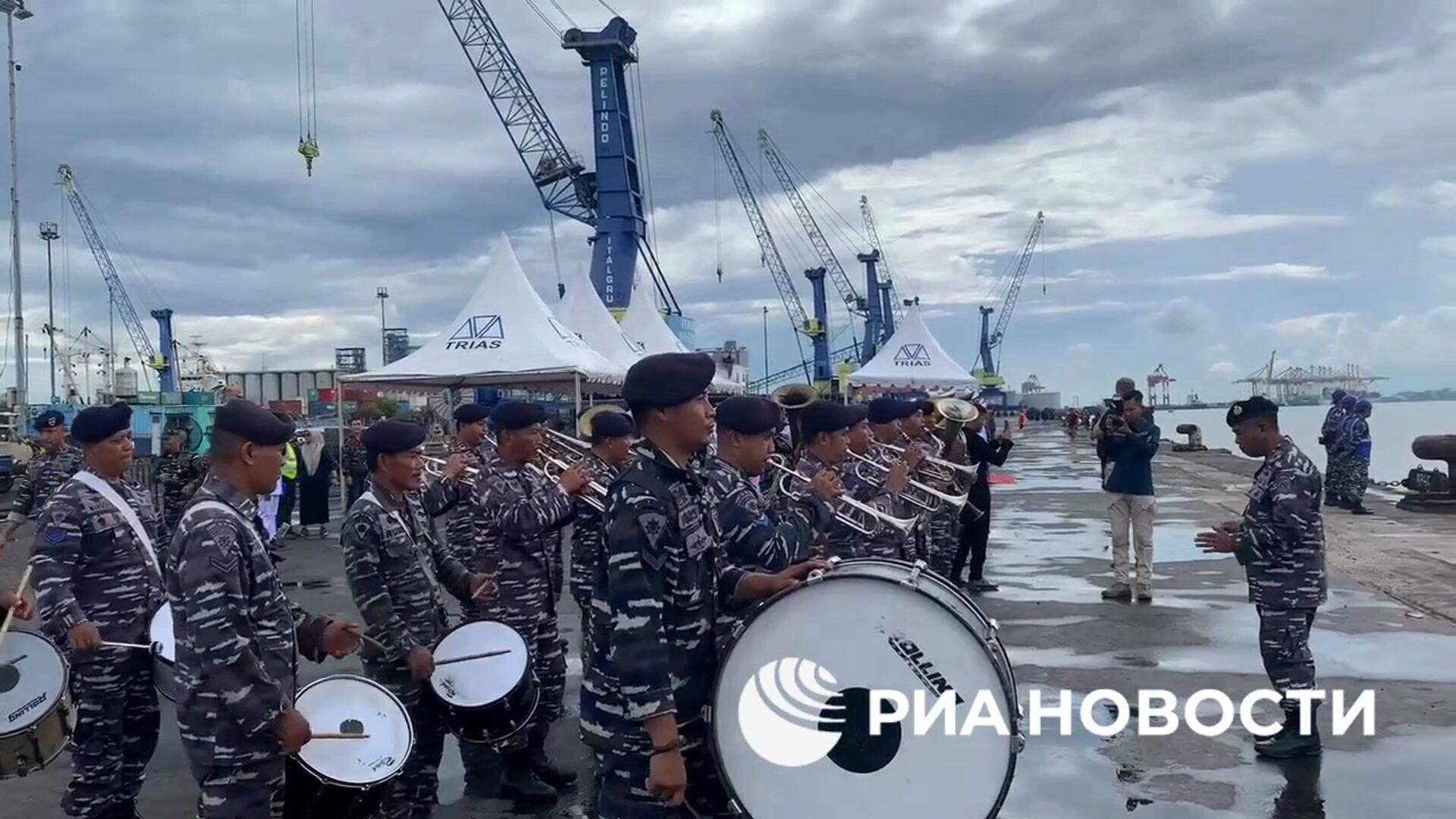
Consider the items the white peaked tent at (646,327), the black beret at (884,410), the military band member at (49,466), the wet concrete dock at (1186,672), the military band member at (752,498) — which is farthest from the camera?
the white peaked tent at (646,327)

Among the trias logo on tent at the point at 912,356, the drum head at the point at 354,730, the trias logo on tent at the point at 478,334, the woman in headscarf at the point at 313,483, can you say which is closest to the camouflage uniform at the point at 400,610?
the drum head at the point at 354,730

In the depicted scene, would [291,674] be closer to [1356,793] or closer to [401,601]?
[401,601]

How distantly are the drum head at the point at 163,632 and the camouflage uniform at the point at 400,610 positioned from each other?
2.72 feet

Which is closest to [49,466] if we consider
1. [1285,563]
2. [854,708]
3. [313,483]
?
[313,483]

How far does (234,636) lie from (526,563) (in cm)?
255

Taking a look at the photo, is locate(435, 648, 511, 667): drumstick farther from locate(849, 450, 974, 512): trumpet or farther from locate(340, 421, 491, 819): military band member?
locate(849, 450, 974, 512): trumpet

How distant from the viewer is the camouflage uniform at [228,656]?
3.58m

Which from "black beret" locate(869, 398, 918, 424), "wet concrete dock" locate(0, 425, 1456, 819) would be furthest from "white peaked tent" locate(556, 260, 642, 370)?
"black beret" locate(869, 398, 918, 424)

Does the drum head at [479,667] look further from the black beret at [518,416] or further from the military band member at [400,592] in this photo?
the black beret at [518,416]

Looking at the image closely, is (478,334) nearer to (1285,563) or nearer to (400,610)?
(400,610)

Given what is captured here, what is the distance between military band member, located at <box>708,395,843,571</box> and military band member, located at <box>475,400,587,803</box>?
1.21 metres

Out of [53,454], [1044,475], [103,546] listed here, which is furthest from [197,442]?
[103,546]

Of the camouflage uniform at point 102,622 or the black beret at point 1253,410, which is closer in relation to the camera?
the camouflage uniform at point 102,622

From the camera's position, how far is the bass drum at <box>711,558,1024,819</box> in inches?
138
